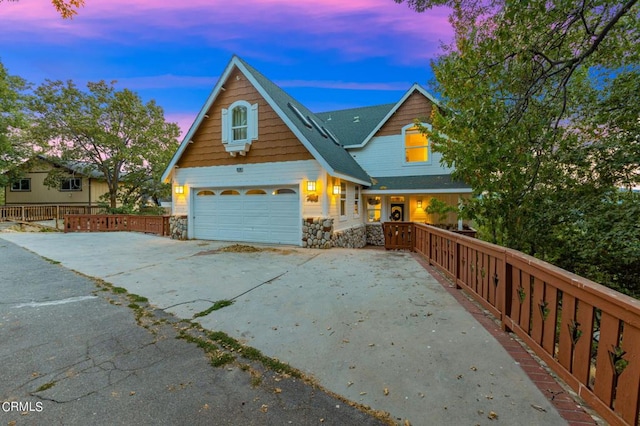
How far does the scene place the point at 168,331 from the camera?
325 centimetres

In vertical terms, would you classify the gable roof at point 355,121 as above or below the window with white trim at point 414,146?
above

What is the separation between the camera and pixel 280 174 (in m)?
10.1

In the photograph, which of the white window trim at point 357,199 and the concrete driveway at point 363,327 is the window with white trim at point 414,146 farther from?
the concrete driveway at point 363,327

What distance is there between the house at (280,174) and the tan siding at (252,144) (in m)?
0.04

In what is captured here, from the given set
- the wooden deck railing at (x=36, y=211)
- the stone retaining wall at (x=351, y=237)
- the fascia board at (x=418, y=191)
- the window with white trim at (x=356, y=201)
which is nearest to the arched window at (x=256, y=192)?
the stone retaining wall at (x=351, y=237)

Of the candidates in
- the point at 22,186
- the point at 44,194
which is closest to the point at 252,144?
the point at 44,194

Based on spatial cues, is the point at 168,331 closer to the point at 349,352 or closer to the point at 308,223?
the point at 349,352

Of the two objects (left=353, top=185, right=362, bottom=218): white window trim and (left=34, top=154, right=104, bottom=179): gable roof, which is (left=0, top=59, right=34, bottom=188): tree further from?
(left=353, top=185, right=362, bottom=218): white window trim

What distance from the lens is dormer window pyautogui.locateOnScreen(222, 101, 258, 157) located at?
1033 cm

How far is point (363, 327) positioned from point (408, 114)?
11891 mm

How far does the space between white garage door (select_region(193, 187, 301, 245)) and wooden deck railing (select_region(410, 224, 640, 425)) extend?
7261mm

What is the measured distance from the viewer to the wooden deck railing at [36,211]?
17906mm

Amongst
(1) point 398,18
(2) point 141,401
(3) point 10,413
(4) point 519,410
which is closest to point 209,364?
(2) point 141,401

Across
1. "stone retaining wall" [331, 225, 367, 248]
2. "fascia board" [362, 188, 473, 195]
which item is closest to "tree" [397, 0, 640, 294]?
"stone retaining wall" [331, 225, 367, 248]
